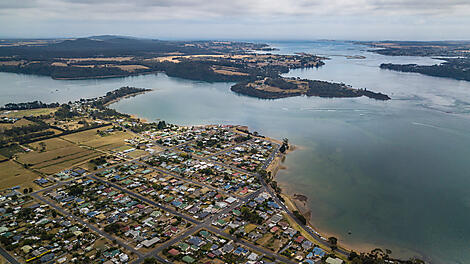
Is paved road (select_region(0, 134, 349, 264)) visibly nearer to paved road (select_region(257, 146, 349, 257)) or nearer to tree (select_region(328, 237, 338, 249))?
paved road (select_region(257, 146, 349, 257))

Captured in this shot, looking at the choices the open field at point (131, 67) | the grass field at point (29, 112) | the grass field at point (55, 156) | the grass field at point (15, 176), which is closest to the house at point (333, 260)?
the grass field at point (15, 176)

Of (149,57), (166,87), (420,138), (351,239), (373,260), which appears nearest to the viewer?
(373,260)

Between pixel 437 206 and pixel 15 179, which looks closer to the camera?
pixel 437 206

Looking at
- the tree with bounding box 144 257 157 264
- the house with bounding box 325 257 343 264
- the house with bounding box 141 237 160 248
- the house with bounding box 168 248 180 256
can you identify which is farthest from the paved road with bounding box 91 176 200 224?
the house with bounding box 325 257 343 264

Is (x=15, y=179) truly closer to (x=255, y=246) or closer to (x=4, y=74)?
(x=255, y=246)

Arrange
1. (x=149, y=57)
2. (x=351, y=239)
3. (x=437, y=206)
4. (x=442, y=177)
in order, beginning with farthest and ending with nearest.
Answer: (x=149, y=57) → (x=442, y=177) → (x=437, y=206) → (x=351, y=239)

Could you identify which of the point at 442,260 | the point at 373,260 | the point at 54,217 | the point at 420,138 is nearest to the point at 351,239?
the point at 373,260

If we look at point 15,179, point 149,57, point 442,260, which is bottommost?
point 442,260
